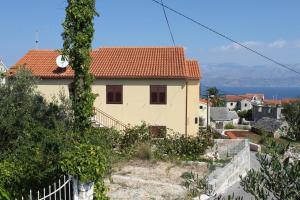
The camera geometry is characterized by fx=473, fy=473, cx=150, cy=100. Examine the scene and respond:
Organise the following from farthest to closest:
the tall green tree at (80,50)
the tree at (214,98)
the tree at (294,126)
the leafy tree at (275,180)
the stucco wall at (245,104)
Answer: the stucco wall at (245,104) → the tree at (214,98) → the tall green tree at (80,50) → the tree at (294,126) → the leafy tree at (275,180)

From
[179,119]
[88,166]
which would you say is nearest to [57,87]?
[179,119]

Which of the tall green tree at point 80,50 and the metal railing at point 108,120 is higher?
the tall green tree at point 80,50

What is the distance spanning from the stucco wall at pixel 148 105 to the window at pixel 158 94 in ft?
0.70

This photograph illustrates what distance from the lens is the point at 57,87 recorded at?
32844 millimetres

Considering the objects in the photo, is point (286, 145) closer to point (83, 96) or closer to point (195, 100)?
point (83, 96)

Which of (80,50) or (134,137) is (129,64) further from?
(80,50)

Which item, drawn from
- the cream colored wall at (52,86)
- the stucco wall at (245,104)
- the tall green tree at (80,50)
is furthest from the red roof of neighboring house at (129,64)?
the stucco wall at (245,104)

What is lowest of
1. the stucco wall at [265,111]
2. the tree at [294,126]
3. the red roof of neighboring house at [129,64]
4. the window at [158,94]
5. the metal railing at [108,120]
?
the stucco wall at [265,111]

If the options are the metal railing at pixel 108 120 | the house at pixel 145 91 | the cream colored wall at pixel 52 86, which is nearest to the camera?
the metal railing at pixel 108 120

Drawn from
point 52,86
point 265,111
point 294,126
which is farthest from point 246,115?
point 294,126

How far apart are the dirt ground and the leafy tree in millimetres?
9441

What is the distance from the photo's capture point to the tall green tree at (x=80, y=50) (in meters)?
18.3

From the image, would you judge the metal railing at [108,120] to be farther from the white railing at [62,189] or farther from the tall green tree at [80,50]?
the white railing at [62,189]

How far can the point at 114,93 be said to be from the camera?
106ft
